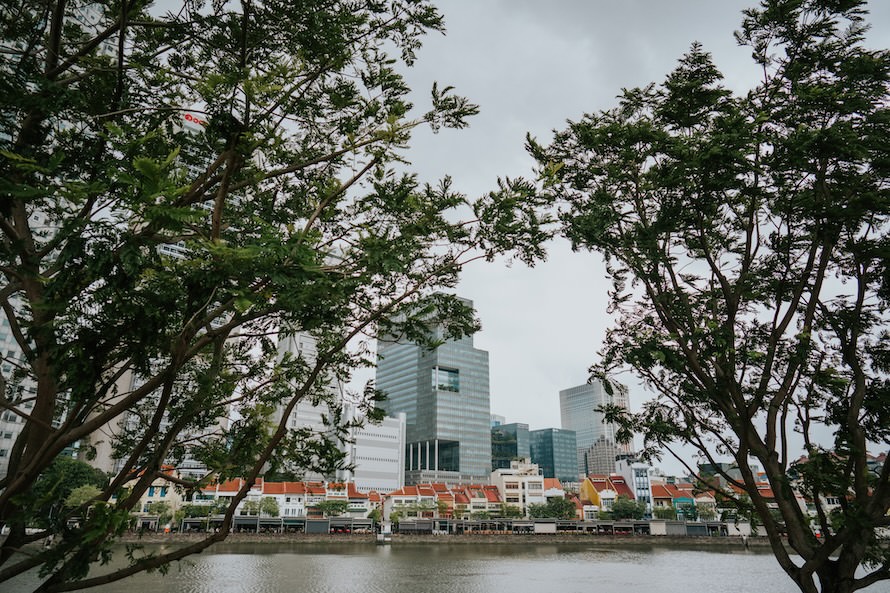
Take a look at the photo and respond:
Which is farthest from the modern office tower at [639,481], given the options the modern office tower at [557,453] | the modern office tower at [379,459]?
the modern office tower at [557,453]

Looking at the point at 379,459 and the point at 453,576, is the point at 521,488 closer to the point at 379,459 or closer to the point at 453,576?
the point at 379,459

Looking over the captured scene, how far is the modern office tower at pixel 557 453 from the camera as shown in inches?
6909

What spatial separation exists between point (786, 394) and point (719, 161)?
3678 mm

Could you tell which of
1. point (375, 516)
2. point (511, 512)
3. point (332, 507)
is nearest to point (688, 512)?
point (511, 512)

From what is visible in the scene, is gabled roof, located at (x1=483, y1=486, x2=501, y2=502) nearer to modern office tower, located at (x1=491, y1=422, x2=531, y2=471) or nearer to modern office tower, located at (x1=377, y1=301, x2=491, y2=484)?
modern office tower, located at (x1=377, y1=301, x2=491, y2=484)

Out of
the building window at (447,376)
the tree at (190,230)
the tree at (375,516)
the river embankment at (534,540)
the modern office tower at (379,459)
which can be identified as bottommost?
the river embankment at (534,540)

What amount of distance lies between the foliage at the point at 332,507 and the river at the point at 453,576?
23.1 metres

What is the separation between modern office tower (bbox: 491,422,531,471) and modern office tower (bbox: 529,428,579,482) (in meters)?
5.30

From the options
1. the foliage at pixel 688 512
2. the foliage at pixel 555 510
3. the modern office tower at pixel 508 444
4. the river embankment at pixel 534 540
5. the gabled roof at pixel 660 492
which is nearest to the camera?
the river embankment at pixel 534 540

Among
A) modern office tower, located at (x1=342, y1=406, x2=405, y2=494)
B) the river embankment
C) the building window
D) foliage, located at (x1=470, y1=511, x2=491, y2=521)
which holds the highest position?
the building window

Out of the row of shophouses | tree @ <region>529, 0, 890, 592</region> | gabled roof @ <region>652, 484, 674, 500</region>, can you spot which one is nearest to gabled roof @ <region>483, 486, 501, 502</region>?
the row of shophouses

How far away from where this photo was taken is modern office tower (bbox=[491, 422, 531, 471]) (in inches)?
6442

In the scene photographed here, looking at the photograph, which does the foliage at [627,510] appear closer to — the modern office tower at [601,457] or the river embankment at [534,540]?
the river embankment at [534,540]

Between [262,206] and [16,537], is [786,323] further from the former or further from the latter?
[16,537]
